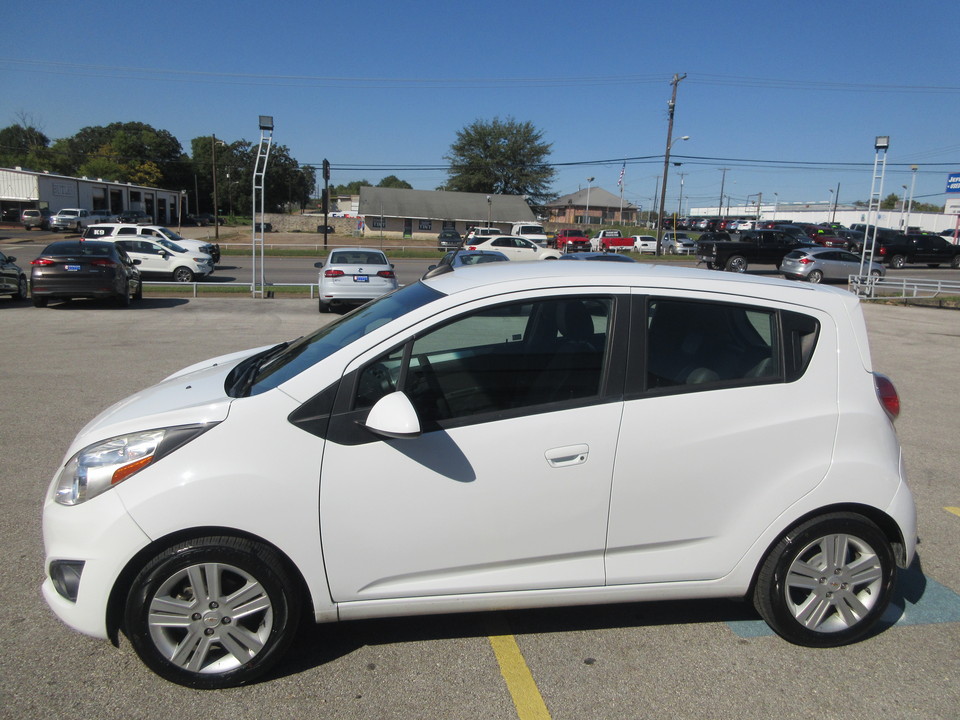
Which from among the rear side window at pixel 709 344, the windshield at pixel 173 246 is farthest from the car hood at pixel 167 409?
the windshield at pixel 173 246

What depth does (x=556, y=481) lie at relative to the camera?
9.80 feet

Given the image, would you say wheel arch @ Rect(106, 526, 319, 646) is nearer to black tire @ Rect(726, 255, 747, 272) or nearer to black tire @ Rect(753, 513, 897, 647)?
black tire @ Rect(753, 513, 897, 647)

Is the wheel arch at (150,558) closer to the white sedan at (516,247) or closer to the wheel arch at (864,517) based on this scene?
the wheel arch at (864,517)

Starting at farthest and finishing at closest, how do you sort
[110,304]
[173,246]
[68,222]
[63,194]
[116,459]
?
1. [63,194]
2. [68,222]
3. [173,246]
4. [110,304]
5. [116,459]

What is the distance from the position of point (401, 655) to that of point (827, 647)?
202 centimetres

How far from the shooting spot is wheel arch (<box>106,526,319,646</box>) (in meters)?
2.81

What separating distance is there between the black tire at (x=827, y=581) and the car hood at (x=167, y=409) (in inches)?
102

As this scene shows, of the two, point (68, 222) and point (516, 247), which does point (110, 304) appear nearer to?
point (516, 247)

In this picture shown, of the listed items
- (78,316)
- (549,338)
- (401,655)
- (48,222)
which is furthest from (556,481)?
(48,222)

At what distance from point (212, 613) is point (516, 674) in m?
1.32

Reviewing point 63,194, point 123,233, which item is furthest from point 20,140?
point 123,233

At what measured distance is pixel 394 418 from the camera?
108 inches

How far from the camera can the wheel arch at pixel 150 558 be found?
2.81 meters

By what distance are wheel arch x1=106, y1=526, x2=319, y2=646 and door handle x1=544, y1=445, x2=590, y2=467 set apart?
115cm
